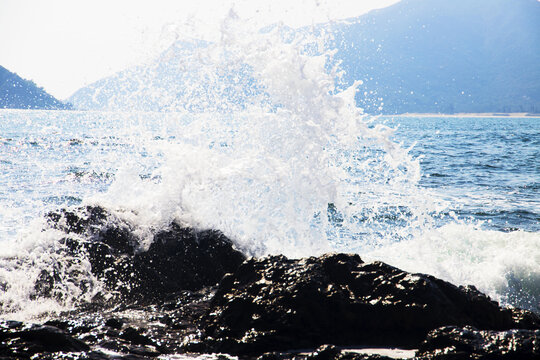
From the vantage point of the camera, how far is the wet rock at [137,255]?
5.72m

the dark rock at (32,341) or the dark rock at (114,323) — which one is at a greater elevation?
the dark rock at (32,341)

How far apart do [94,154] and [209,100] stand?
22.0 meters

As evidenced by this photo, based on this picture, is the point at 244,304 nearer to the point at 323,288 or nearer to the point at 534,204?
the point at 323,288

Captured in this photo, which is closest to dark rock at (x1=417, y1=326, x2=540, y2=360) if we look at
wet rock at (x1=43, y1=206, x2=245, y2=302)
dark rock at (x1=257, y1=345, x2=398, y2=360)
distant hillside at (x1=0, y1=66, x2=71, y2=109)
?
dark rock at (x1=257, y1=345, x2=398, y2=360)

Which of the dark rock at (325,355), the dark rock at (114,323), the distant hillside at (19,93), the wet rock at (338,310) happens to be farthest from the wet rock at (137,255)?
the distant hillside at (19,93)

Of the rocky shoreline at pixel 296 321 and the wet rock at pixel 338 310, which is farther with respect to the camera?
the wet rock at pixel 338 310

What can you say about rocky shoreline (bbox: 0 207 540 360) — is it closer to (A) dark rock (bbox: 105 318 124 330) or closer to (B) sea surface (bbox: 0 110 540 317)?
(A) dark rock (bbox: 105 318 124 330)

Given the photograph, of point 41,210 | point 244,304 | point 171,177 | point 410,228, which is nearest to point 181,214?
point 171,177

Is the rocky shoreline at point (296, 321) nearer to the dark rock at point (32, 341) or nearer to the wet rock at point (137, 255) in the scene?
the dark rock at point (32, 341)

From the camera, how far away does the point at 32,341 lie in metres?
3.60

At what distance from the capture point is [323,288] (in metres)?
4.27

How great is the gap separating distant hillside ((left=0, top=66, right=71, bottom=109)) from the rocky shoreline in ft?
661

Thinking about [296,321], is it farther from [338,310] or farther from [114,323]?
[114,323]

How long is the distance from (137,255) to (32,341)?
2573 millimetres
